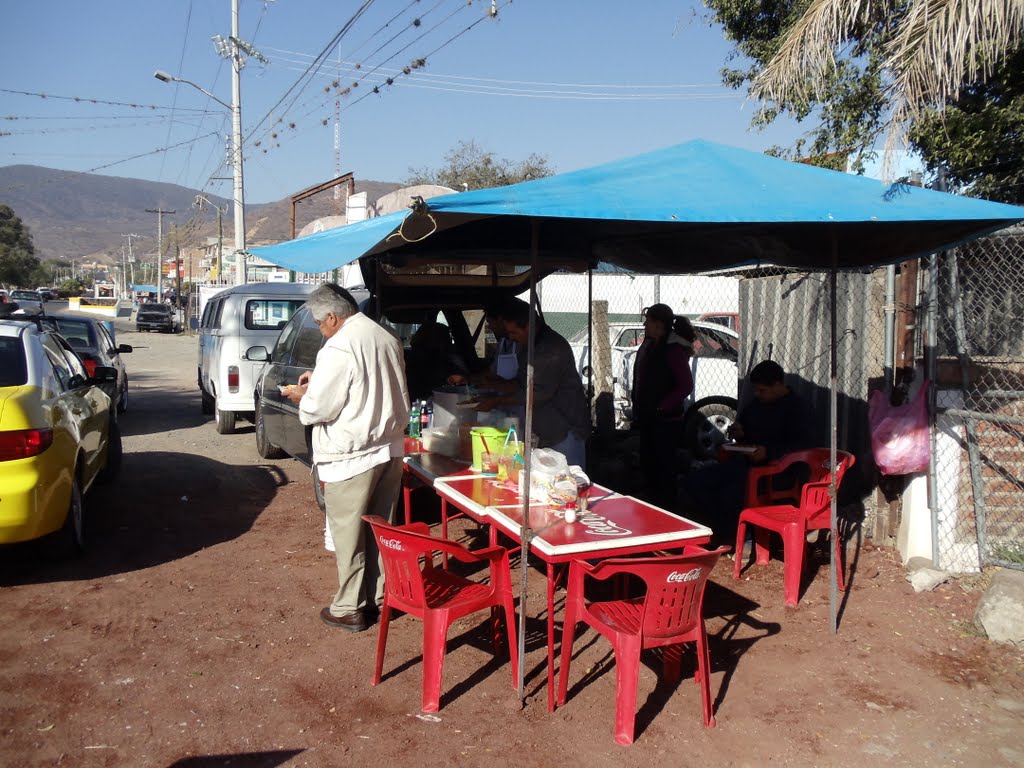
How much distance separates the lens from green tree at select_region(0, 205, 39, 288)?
75188mm

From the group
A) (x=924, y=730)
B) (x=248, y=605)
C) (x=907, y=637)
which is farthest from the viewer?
(x=248, y=605)

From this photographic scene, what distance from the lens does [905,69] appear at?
5004 mm

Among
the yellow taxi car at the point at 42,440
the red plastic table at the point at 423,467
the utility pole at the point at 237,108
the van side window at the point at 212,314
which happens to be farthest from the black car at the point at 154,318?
the red plastic table at the point at 423,467

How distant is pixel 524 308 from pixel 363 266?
154 cm

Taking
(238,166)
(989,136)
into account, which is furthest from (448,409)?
(238,166)

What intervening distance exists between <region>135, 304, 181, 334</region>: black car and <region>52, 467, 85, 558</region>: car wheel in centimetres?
4293

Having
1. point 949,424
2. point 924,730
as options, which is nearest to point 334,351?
point 924,730

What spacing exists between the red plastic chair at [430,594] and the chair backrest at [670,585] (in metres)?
0.64

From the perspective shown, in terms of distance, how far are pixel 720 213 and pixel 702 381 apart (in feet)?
22.5

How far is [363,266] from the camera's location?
22.4 ft

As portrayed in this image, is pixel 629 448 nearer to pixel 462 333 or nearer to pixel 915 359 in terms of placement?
pixel 462 333

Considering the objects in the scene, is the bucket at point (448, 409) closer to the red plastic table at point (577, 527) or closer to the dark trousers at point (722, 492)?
the red plastic table at point (577, 527)

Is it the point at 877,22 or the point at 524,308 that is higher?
the point at 877,22

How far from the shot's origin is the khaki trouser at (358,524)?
4445mm
